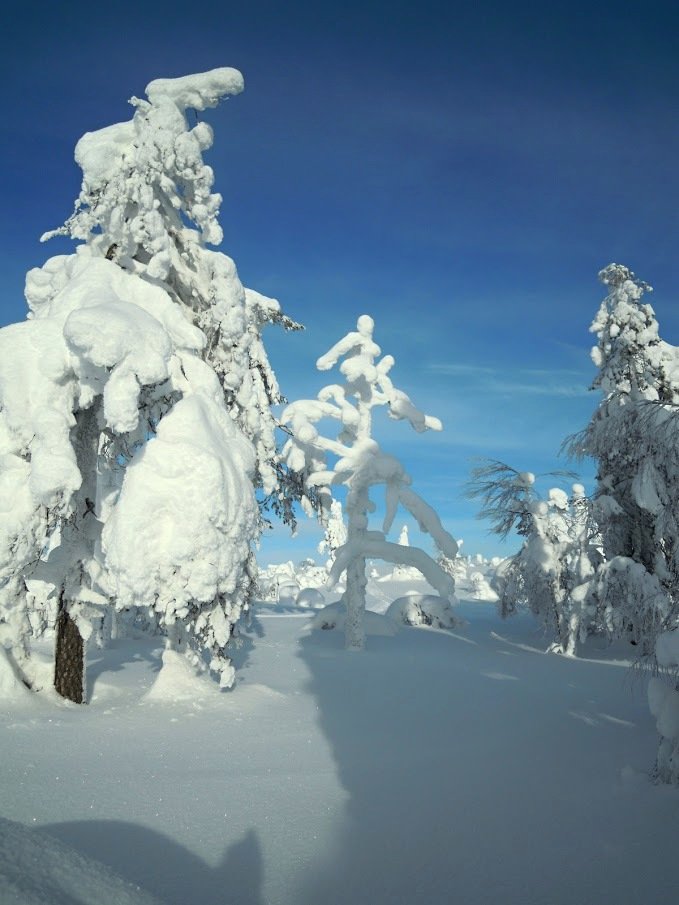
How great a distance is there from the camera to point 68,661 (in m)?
9.26

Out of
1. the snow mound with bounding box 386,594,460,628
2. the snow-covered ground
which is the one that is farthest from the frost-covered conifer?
the snow mound with bounding box 386,594,460,628

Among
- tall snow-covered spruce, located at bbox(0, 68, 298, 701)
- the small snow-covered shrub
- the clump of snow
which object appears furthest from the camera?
the clump of snow

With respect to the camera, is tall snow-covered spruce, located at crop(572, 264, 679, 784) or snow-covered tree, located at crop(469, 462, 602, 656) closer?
tall snow-covered spruce, located at crop(572, 264, 679, 784)

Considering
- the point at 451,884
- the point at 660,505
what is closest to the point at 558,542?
the point at 660,505

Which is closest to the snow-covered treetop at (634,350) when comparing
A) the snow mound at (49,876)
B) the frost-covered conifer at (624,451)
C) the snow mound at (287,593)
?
the frost-covered conifer at (624,451)

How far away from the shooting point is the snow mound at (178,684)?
948cm

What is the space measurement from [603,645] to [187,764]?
16851mm

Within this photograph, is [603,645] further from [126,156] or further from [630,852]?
[126,156]

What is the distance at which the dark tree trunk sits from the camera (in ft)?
30.3

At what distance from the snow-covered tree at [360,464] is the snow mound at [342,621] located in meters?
2.93

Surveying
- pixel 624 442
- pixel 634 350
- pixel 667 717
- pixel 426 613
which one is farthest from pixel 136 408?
pixel 426 613

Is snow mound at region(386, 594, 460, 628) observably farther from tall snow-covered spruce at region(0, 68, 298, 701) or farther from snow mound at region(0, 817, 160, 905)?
snow mound at region(0, 817, 160, 905)

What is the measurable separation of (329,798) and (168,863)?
79.9 inches

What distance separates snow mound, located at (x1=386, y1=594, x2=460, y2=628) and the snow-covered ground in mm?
11399
